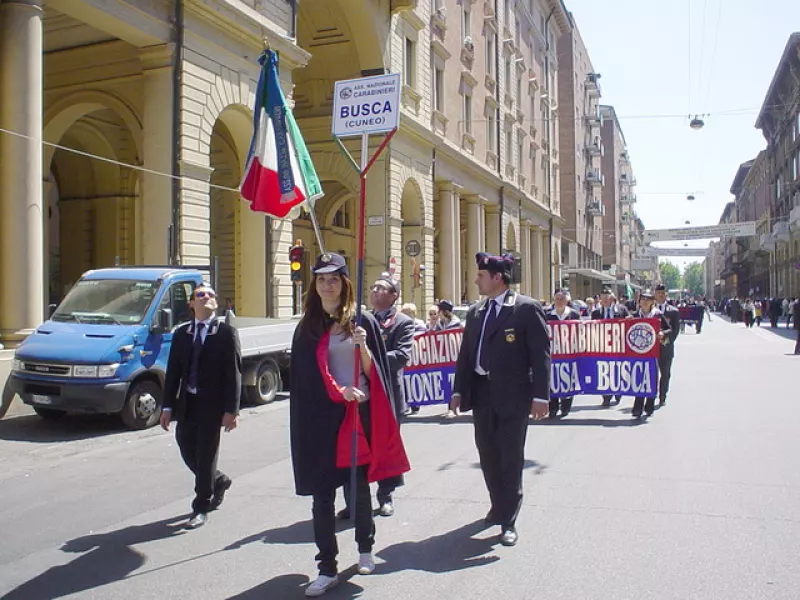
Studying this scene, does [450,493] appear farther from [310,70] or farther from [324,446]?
[310,70]

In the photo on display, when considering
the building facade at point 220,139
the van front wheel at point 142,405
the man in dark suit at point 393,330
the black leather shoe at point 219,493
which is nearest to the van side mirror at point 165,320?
the van front wheel at point 142,405

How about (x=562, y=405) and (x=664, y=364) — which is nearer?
(x=562, y=405)

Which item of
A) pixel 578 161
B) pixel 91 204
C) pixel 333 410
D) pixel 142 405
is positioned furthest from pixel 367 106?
pixel 578 161

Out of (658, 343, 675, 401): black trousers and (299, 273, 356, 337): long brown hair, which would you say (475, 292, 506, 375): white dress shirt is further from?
(658, 343, 675, 401): black trousers

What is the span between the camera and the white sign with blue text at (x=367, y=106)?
5.95 meters

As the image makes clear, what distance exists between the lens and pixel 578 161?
6581 centimetres

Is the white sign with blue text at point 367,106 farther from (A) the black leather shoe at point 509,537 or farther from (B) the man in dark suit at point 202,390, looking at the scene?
(A) the black leather shoe at point 509,537

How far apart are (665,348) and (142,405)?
7.70 metres

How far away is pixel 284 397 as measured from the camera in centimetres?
1409

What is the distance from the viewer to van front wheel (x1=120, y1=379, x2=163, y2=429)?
10234mm

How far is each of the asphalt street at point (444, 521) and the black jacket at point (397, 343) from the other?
3.19 feet

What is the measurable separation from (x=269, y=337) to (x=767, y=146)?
64.7 metres

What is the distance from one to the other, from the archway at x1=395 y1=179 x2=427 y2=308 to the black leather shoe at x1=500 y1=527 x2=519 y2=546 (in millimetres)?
22674

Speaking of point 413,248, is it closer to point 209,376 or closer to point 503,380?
point 209,376
